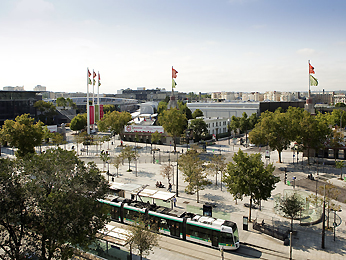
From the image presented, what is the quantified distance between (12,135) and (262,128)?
135 ft

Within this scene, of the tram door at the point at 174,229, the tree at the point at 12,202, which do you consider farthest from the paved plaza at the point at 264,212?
the tree at the point at 12,202

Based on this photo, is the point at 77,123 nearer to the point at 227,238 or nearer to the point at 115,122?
the point at 115,122

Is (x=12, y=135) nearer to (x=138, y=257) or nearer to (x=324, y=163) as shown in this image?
(x=138, y=257)

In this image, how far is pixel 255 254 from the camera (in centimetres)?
2114

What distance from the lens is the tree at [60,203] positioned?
49.2 ft

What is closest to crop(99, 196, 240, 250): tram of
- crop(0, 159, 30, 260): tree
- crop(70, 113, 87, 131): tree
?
crop(0, 159, 30, 260): tree

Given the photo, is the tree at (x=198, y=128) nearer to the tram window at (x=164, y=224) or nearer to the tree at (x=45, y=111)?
the tram window at (x=164, y=224)

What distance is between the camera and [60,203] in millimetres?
14859

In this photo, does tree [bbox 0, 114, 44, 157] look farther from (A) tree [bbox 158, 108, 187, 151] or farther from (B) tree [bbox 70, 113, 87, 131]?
(B) tree [bbox 70, 113, 87, 131]

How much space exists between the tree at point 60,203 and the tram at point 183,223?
678cm

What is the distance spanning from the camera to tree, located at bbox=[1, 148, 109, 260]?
15.0 m

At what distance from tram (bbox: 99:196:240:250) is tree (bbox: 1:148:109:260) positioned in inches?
267

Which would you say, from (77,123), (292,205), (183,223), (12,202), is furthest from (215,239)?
(77,123)

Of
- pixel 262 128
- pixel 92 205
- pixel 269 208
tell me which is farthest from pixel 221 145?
pixel 92 205
